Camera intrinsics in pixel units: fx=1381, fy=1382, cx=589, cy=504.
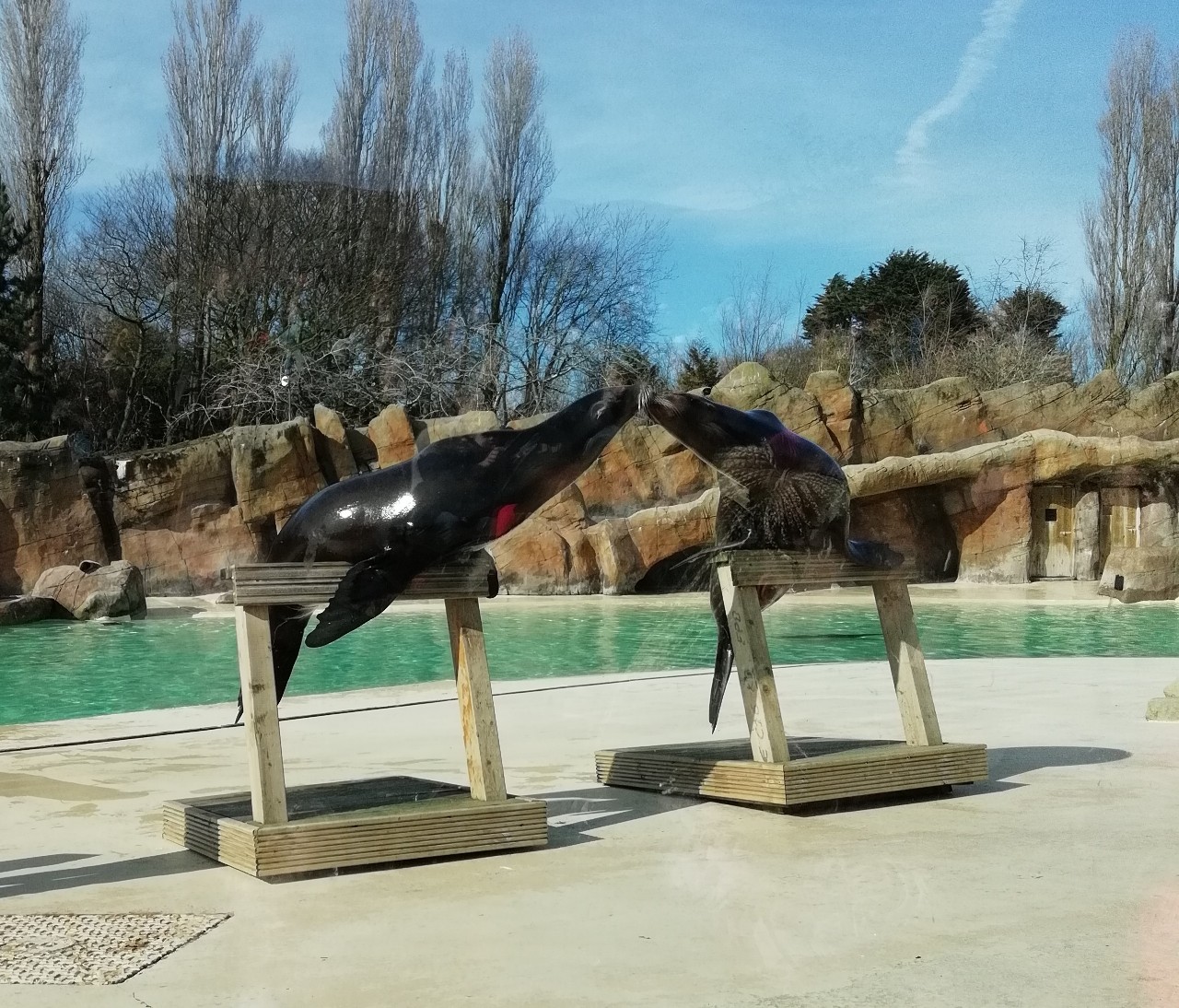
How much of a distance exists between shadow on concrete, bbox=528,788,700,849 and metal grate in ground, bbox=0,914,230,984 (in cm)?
127

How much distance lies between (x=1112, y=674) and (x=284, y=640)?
6.33 meters

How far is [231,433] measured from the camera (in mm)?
21375

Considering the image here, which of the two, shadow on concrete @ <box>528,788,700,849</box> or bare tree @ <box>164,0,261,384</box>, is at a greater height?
bare tree @ <box>164,0,261,384</box>

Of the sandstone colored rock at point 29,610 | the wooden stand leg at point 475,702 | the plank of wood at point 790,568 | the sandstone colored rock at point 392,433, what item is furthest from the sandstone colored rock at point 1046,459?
the wooden stand leg at point 475,702

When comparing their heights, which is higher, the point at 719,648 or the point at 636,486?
the point at 636,486

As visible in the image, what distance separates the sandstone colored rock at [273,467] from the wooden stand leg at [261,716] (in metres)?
17.3

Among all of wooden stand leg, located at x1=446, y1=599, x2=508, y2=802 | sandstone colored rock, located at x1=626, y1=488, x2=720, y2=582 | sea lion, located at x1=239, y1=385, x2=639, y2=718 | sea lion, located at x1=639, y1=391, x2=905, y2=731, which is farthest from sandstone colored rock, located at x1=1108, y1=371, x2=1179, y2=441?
wooden stand leg, located at x1=446, y1=599, x2=508, y2=802

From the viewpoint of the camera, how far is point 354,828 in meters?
3.85

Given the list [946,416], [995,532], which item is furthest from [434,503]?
[946,416]

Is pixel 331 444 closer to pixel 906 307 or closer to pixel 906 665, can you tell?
pixel 906 307

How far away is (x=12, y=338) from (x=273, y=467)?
6868mm

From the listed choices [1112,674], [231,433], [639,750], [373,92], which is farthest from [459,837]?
[231,433]

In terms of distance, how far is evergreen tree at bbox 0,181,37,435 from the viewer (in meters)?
24.3

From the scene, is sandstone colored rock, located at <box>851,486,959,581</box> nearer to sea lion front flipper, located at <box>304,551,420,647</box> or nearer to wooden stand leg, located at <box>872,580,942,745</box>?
wooden stand leg, located at <box>872,580,942,745</box>
